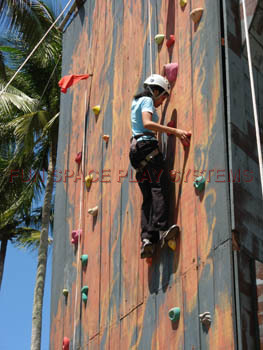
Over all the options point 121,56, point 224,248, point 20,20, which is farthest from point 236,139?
point 20,20

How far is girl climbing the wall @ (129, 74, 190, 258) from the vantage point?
623 centimetres

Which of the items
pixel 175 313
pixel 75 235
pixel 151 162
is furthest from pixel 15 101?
pixel 175 313

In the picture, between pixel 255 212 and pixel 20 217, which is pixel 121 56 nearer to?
pixel 255 212

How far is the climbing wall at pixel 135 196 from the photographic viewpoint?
18.4 ft

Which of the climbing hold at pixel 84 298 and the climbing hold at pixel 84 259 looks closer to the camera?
the climbing hold at pixel 84 298

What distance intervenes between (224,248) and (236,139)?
0.90 m

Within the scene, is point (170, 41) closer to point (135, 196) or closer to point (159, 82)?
point (159, 82)

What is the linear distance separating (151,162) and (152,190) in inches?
9.5

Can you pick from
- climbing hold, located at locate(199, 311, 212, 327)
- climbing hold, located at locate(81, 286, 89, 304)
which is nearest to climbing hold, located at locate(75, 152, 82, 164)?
climbing hold, located at locate(81, 286, 89, 304)

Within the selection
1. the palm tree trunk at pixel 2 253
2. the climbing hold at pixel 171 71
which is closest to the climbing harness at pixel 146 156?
the climbing hold at pixel 171 71

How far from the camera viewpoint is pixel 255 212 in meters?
5.70

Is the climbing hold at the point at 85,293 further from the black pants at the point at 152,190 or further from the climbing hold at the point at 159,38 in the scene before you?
the climbing hold at the point at 159,38

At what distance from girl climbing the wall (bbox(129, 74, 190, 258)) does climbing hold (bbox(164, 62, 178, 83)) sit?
121 millimetres

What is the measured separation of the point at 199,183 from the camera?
588cm
